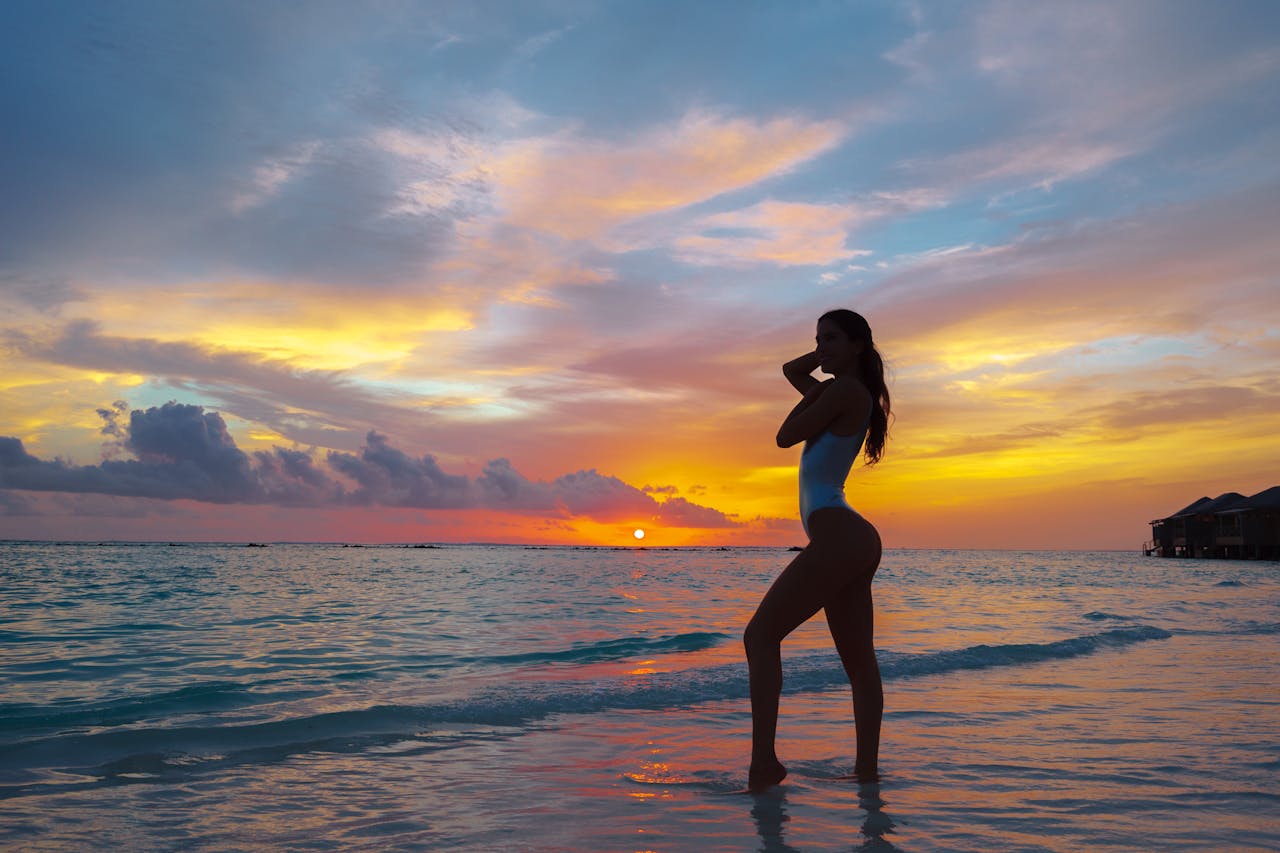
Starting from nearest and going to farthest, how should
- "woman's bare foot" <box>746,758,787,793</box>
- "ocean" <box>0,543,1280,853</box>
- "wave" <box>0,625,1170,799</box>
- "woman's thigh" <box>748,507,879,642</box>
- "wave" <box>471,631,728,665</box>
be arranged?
"ocean" <box>0,543,1280,853</box> → "woman's thigh" <box>748,507,879,642</box> → "woman's bare foot" <box>746,758,787,793</box> → "wave" <box>0,625,1170,799</box> → "wave" <box>471,631,728,665</box>

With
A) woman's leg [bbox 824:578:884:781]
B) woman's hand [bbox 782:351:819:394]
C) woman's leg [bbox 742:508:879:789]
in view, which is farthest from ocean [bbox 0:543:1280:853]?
woman's hand [bbox 782:351:819:394]

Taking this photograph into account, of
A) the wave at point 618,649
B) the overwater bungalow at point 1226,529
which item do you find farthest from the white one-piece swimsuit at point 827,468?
the overwater bungalow at point 1226,529

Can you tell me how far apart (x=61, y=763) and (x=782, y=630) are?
481 centimetres

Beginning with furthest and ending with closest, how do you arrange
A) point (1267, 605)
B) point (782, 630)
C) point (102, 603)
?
1. point (1267, 605)
2. point (102, 603)
3. point (782, 630)

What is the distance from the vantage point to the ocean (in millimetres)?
4023

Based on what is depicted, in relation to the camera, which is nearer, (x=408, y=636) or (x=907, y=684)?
(x=907, y=684)

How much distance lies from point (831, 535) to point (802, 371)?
101cm

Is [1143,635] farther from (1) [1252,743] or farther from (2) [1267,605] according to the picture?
(2) [1267,605]

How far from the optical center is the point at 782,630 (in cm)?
443

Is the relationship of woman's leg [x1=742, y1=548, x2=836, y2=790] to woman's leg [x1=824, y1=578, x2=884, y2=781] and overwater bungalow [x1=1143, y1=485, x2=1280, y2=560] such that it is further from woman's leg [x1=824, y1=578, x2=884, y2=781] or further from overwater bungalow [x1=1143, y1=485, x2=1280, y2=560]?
overwater bungalow [x1=1143, y1=485, x2=1280, y2=560]

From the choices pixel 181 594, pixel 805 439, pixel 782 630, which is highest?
pixel 805 439

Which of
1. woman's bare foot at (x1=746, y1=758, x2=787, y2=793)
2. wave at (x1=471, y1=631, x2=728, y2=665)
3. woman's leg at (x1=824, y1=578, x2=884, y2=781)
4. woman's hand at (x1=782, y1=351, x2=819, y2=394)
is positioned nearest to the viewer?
woman's bare foot at (x1=746, y1=758, x2=787, y2=793)

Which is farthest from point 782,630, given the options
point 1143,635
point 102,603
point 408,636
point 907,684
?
point 102,603

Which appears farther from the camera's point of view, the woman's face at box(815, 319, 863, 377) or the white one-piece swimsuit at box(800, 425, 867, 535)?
the woman's face at box(815, 319, 863, 377)
